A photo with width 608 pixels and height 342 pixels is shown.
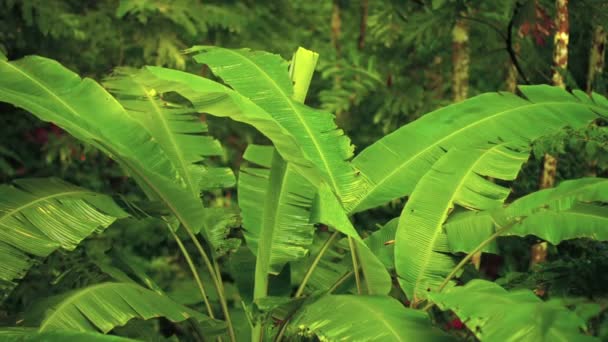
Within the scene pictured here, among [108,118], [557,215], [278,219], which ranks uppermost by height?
[108,118]

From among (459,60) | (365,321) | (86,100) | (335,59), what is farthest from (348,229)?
(335,59)

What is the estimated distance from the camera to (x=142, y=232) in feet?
21.3

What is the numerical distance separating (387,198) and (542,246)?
2001 millimetres

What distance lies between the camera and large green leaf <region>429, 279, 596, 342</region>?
1713 millimetres

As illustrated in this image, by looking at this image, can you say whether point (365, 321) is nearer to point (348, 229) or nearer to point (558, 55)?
point (348, 229)

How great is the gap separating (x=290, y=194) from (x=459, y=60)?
2478 millimetres

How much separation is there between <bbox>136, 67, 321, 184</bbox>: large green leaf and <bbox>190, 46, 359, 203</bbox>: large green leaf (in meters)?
0.29

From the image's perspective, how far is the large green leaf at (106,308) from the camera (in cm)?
235

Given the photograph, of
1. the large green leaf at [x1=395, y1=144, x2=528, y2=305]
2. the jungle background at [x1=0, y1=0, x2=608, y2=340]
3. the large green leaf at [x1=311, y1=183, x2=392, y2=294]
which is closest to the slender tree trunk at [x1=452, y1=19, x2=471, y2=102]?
the jungle background at [x1=0, y1=0, x2=608, y2=340]

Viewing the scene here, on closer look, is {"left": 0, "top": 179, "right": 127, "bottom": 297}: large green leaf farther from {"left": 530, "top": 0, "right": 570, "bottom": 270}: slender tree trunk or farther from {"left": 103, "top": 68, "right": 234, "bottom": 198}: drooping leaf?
{"left": 530, "top": 0, "right": 570, "bottom": 270}: slender tree trunk

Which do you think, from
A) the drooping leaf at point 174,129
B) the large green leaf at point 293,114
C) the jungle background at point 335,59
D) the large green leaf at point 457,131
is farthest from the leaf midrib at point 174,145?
the large green leaf at point 457,131

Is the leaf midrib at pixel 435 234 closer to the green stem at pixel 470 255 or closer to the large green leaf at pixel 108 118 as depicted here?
the green stem at pixel 470 255

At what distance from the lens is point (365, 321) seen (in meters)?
2.17

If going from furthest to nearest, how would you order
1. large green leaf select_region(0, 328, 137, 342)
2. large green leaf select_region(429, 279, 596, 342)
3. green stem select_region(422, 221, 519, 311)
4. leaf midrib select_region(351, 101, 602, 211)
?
leaf midrib select_region(351, 101, 602, 211) → green stem select_region(422, 221, 519, 311) → large green leaf select_region(0, 328, 137, 342) → large green leaf select_region(429, 279, 596, 342)
